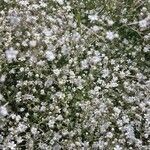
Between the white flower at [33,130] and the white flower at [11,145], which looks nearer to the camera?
the white flower at [11,145]

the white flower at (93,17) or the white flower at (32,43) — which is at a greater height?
the white flower at (93,17)

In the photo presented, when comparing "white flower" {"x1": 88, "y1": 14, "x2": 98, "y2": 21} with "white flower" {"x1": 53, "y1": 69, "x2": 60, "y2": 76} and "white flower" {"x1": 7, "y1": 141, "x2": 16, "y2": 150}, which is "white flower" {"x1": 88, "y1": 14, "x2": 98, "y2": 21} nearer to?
"white flower" {"x1": 53, "y1": 69, "x2": 60, "y2": 76}

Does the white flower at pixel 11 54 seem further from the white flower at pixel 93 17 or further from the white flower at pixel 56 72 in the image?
the white flower at pixel 93 17

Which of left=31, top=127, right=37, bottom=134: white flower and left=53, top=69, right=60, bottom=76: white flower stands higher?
left=53, top=69, right=60, bottom=76: white flower

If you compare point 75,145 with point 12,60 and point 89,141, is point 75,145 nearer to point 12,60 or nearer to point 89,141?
point 89,141

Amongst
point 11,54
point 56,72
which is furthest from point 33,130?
point 11,54

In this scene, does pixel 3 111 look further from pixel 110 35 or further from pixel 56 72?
pixel 110 35

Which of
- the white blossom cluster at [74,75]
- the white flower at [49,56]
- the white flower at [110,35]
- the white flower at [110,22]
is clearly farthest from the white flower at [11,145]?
the white flower at [110,22]

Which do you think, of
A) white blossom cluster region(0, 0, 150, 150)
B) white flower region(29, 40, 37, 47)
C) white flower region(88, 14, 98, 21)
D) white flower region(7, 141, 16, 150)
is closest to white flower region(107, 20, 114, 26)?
white blossom cluster region(0, 0, 150, 150)

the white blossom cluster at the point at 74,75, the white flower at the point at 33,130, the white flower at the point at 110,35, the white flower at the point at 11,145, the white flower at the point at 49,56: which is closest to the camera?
the white flower at the point at 11,145

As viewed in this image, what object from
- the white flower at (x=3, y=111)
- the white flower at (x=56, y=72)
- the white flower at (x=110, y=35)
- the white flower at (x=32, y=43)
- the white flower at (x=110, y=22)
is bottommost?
the white flower at (x=3, y=111)
